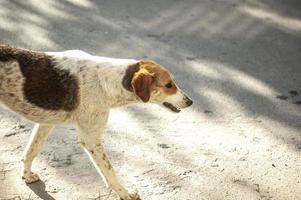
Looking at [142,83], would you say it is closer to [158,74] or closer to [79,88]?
[158,74]

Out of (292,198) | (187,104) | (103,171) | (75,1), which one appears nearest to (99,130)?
(103,171)

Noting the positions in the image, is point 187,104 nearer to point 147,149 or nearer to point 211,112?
point 147,149

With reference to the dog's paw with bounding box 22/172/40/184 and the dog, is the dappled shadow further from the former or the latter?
the dog

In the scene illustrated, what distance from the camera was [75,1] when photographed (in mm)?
7883

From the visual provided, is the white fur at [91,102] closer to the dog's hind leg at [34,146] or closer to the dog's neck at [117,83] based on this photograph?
the dog's neck at [117,83]

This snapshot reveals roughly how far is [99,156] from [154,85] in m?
0.72

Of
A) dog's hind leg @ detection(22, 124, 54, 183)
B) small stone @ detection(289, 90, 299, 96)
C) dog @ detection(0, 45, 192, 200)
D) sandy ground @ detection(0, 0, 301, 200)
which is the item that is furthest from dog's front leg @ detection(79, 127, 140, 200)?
small stone @ detection(289, 90, 299, 96)

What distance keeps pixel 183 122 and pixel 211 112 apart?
407mm

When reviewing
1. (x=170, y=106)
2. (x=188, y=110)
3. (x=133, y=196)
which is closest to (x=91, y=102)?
(x=170, y=106)

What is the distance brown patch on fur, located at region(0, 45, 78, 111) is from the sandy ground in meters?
0.83

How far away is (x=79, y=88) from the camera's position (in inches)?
151

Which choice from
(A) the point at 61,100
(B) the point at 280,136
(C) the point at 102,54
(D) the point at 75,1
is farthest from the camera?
(D) the point at 75,1

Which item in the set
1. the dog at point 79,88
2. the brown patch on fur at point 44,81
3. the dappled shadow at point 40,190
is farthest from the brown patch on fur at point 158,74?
the dappled shadow at point 40,190

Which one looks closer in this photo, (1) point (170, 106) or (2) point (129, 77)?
(2) point (129, 77)
